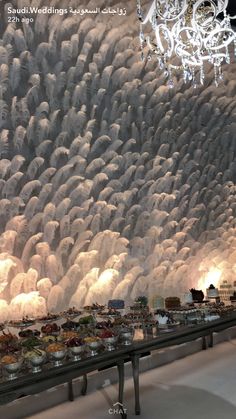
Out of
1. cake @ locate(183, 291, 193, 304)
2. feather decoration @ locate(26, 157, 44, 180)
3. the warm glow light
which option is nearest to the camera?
feather decoration @ locate(26, 157, 44, 180)

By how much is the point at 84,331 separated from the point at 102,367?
36 cm

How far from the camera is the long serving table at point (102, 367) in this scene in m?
3.05

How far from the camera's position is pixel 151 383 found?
15.9 ft

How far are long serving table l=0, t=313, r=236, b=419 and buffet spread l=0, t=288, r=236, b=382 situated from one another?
56 mm

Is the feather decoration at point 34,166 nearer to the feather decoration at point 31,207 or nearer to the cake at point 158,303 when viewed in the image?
the feather decoration at point 31,207

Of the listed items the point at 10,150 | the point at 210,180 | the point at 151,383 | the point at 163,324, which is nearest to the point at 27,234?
the point at 10,150

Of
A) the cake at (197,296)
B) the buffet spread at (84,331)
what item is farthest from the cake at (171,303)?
the cake at (197,296)

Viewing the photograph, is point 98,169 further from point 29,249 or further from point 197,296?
point 197,296

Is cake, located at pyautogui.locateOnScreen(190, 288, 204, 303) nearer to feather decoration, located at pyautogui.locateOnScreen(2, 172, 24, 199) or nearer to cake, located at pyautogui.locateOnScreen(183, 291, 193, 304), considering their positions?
cake, located at pyautogui.locateOnScreen(183, 291, 193, 304)

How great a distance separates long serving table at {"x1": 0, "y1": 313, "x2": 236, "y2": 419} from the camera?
3.05 metres

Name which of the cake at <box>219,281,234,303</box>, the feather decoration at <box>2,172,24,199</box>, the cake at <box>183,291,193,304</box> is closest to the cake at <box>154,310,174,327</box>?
the cake at <box>183,291,193,304</box>

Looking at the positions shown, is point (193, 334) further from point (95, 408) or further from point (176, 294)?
point (176, 294)

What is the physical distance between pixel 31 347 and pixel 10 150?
7.08ft

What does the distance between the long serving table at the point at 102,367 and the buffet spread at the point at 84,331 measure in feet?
0.18
